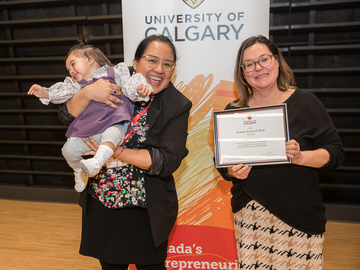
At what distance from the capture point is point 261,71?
4.67 feet

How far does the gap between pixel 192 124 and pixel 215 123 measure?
824 mm

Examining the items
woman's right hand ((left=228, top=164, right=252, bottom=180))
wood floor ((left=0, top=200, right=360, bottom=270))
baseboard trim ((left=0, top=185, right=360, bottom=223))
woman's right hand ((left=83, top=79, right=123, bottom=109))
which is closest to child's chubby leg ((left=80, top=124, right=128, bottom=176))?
woman's right hand ((left=83, top=79, right=123, bottom=109))

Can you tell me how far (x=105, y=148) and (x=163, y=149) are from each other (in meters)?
0.29

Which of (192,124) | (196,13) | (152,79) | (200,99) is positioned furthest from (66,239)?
(196,13)

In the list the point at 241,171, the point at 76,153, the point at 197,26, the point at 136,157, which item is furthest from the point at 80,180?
the point at 197,26

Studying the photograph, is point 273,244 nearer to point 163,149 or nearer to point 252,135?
point 252,135

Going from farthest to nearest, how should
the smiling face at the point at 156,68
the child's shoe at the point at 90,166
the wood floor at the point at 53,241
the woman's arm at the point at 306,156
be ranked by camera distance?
the wood floor at the point at 53,241, the smiling face at the point at 156,68, the woman's arm at the point at 306,156, the child's shoe at the point at 90,166

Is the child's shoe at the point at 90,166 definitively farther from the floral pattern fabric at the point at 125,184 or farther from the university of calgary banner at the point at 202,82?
the university of calgary banner at the point at 202,82

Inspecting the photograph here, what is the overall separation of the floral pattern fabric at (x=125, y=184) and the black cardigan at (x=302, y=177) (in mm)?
622

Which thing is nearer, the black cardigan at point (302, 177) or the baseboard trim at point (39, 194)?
the black cardigan at point (302, 177)

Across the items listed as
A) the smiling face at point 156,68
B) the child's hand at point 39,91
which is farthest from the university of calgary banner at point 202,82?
the child's hand at point 39,91

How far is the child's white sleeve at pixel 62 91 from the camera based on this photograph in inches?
56.0

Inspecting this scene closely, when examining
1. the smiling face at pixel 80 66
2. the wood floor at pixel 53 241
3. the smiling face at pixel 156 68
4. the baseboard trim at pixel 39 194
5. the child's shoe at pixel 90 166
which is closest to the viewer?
the child's shoe at pixel 90 166

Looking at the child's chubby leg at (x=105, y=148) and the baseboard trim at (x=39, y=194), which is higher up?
the child's chubby leg at (x=105, y=148)
